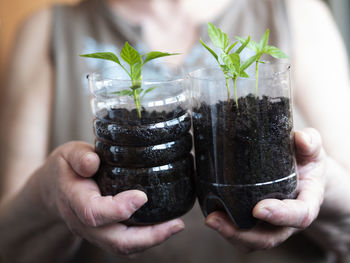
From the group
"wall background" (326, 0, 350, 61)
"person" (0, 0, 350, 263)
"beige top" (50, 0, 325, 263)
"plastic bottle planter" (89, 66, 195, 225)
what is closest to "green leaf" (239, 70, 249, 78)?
"plastic bottle planter" (89, 66, 195, 225)

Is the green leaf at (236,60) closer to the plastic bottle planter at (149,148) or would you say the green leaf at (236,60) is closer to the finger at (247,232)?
the plastic bottle planter at (149,148)

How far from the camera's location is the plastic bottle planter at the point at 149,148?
64 cm

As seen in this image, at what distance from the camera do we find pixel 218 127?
24.2 inches

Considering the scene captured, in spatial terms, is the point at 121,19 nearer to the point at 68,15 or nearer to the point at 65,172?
the point at 68,15

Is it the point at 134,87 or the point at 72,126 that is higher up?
the point at 134,87

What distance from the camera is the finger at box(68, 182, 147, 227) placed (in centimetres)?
60

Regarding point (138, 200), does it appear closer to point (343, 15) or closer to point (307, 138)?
point (307, 138)

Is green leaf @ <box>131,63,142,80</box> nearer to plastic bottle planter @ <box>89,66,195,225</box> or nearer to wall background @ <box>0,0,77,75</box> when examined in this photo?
plastic bottle planter @ <box>89,66,195,225</box>

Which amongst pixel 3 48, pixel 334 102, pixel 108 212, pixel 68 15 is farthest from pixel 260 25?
pixel 3 48

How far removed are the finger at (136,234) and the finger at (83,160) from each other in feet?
0.35

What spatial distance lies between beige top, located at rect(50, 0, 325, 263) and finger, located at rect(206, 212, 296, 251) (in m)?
0.43

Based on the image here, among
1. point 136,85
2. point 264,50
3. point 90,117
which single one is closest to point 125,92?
point 136,85

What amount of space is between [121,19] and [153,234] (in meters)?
0.78

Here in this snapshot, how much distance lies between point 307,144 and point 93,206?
0.37m
